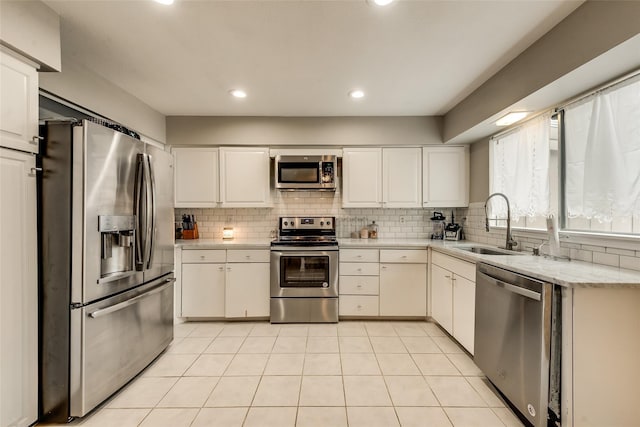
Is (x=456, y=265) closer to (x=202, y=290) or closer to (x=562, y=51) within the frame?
(x=562, y=51)

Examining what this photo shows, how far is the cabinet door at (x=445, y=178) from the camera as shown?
364 centimetres

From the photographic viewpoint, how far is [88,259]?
5.62ft

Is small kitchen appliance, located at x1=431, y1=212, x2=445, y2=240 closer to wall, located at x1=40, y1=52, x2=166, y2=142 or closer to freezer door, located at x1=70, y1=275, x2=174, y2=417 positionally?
freezer door, located at x1=70, y1=275, x2=174, y2=417

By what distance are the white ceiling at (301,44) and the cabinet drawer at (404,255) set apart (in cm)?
167

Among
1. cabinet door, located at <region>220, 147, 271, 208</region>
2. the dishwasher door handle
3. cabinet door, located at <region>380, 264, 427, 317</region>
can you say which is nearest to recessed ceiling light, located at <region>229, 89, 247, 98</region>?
cabinet door, located at <region>220, 147, 271, 208</region>

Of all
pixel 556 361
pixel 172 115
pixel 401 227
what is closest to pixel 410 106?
pixel 401 227

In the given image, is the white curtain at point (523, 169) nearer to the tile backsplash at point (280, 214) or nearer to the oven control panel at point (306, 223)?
the tile backsplash at point (280, 214)

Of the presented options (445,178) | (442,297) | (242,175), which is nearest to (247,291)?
(242,175)

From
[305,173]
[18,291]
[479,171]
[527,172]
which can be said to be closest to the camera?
[18,291]

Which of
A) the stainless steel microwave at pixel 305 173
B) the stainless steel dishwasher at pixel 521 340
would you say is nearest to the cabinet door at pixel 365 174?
the stainless steel microwave at pixel 305 173

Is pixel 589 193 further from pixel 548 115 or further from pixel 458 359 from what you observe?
pixel 458 359

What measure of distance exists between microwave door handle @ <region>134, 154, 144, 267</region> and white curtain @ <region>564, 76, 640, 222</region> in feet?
10.5

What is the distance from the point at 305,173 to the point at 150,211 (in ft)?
6.10

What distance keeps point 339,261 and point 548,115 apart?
7.78 feet
